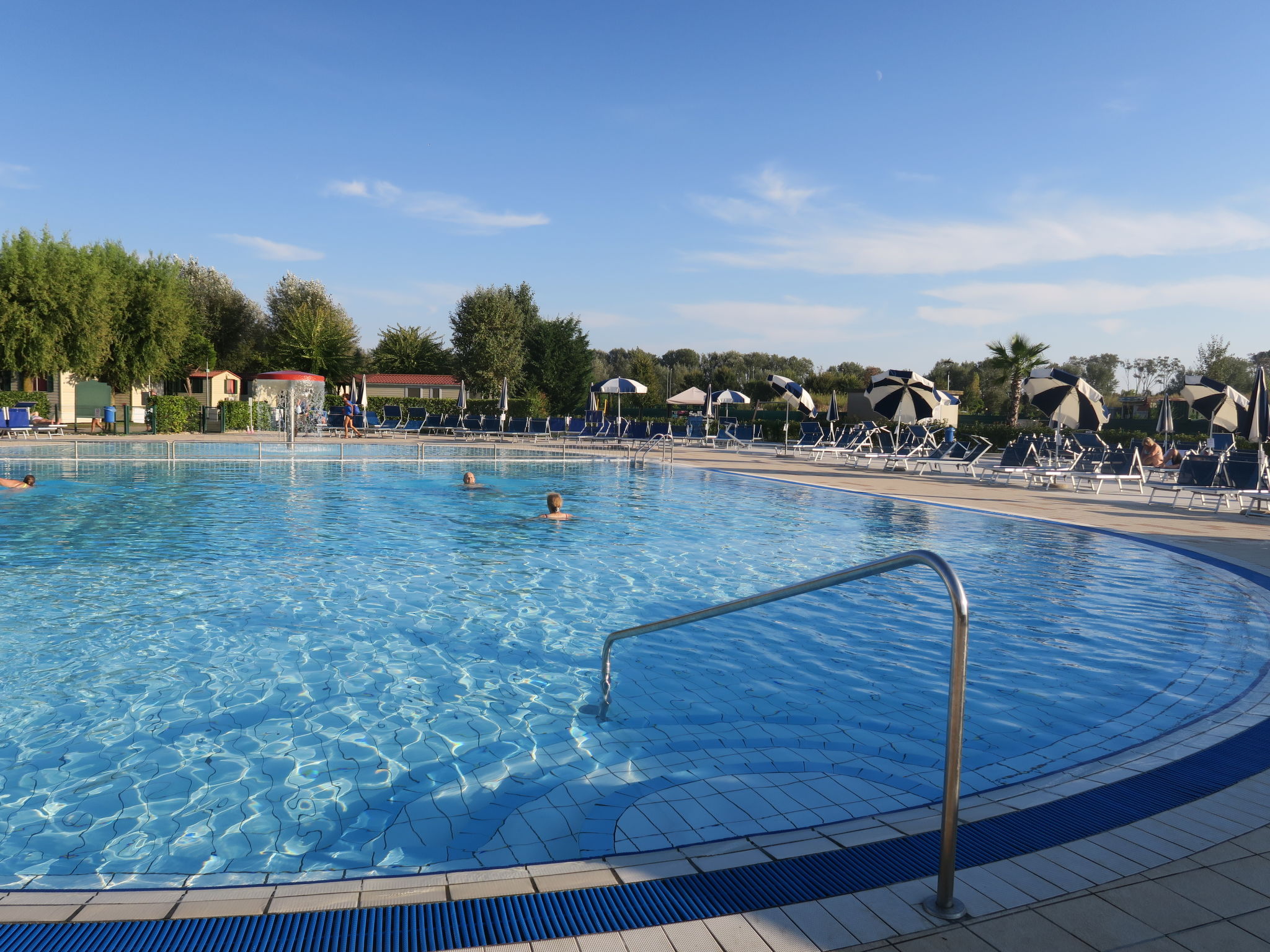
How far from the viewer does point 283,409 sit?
30828mm

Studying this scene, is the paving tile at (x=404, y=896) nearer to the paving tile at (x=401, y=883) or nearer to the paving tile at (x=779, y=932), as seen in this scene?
the paving tile at (x=401, y=883)

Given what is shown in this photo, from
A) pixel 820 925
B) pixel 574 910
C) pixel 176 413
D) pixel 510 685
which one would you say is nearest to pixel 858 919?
pixel 820 925

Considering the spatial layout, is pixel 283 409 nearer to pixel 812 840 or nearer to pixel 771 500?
pixel 771 500

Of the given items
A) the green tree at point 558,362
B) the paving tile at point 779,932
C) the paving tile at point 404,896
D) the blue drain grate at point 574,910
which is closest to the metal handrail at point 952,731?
the blue drain grate at point 574,910

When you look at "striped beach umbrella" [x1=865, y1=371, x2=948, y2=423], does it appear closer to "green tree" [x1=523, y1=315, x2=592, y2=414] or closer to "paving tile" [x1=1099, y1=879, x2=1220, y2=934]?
"paving tile" [x1=1099, y1=879, x2=1220, y2=934]

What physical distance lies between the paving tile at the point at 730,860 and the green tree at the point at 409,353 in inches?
2072

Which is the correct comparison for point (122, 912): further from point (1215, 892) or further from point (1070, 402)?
point (1070, 402)

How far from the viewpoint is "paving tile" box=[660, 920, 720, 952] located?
2.00m

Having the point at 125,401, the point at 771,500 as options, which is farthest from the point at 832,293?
the point at 125,401

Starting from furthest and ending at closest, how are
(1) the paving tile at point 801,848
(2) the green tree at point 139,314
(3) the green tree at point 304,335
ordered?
(3) the green tree at point 304,335 → (2) the green tree at point 139,314 → (1) the paving tile at point 801,848

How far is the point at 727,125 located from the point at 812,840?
23.7 meters

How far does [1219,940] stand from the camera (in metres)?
2.01

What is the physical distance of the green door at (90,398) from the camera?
2700 centimetres

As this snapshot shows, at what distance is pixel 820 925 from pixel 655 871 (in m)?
0.57
